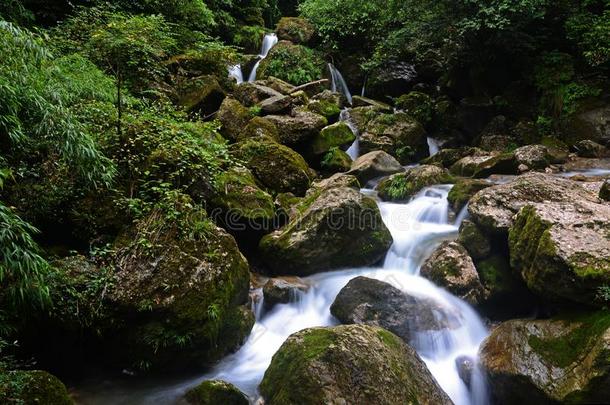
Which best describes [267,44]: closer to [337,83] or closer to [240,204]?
[337,83]

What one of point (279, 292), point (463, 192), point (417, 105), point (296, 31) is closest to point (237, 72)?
point (296, 31)

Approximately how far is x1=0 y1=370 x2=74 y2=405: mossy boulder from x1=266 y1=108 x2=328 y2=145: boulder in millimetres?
7100

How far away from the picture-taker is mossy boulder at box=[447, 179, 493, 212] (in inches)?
307

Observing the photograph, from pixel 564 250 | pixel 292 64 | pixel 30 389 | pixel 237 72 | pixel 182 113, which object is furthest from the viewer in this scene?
pixel 292 64

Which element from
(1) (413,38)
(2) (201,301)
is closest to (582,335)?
(2) (201,301)

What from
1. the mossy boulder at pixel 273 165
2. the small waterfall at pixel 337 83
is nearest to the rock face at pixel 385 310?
the mossy boulder at pixel 273 165

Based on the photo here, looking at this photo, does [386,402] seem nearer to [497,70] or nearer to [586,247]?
[586,247]

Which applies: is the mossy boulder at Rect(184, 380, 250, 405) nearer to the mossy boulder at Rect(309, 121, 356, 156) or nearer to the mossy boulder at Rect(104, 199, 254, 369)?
the mossy boulder at Rect(104, 199, 254, 369)

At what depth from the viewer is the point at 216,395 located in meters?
3.94

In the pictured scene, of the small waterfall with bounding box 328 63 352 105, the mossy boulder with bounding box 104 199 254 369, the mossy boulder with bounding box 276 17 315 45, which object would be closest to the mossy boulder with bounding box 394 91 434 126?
the small waterfall with bounding box 328 63 352 105

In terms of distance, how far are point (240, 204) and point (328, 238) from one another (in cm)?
154

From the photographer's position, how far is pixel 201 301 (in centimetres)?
449

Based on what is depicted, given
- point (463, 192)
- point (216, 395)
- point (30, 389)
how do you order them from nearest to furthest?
1. point (30, 389)
2. point (216, 395)
3. point (463, 192)

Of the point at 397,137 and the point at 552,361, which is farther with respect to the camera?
the point at 397,137
